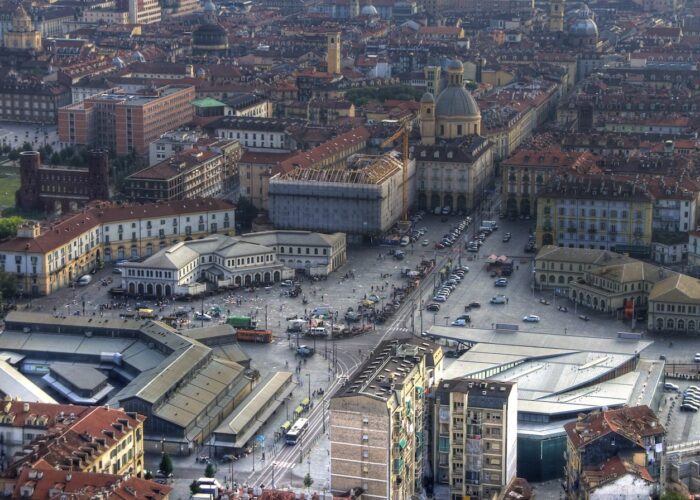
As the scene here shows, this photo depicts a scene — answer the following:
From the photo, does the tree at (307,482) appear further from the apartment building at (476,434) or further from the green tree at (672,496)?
the green tree at (672,496)

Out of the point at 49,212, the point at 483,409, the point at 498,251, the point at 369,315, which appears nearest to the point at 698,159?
the point at 498,251

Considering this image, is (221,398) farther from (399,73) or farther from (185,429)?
(399,73)

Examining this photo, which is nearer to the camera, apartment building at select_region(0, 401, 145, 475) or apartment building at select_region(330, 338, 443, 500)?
apartment building at select_region(330, 338, 443, 500)

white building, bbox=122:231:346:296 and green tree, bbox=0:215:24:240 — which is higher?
green tree, bbox=0:215:24:240

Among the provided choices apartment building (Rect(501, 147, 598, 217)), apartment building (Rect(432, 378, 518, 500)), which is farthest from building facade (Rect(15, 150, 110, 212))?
apartment building (Rect(432, 378, 518, 500))

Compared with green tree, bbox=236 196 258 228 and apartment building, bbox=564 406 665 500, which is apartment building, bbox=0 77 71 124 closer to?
green tree, bbox=236 196 258 228

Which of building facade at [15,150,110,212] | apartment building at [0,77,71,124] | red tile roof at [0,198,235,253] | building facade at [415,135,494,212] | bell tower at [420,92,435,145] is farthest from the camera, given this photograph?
apartment building at [0,77,71,124]

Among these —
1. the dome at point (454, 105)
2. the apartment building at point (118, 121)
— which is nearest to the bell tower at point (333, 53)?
the apartment building at point (118, 121)

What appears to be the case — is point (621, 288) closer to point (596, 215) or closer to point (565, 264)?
point (565, 264)
